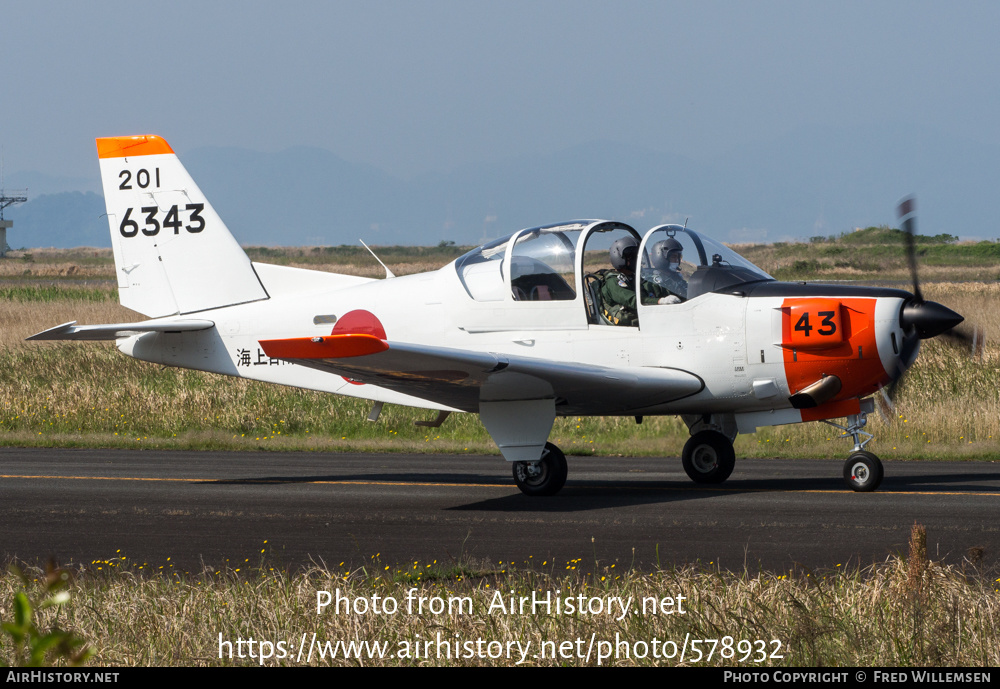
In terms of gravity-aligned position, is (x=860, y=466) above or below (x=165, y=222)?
below

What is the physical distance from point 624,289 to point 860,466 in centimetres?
288

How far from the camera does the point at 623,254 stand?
11156 mm

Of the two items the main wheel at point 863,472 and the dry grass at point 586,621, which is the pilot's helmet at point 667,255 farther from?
the dry grass at point 586,621

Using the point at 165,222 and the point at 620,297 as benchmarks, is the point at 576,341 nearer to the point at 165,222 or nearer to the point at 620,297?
the point at 620,297

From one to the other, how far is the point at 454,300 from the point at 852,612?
676cm

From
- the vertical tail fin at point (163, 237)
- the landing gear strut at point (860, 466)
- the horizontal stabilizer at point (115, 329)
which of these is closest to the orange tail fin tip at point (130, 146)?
→ the vertical tail fin at point (163, 237)

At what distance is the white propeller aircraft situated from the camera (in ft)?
33.0

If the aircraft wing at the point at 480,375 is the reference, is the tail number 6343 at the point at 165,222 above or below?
above

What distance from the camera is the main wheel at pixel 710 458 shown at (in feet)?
37.8

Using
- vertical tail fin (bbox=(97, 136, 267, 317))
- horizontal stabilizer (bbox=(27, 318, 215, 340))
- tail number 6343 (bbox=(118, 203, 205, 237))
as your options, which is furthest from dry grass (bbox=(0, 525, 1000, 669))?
tail number 6343 (bbox=(118, 203, 205, 237))

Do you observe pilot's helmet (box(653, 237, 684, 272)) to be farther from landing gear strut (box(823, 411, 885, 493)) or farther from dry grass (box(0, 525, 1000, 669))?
dry grass (box(0, 525, 1000, 669))

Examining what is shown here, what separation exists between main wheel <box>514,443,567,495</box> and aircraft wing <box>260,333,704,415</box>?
56 cm

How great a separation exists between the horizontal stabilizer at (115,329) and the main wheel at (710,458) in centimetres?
573

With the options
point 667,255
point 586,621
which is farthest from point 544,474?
point 586,621
